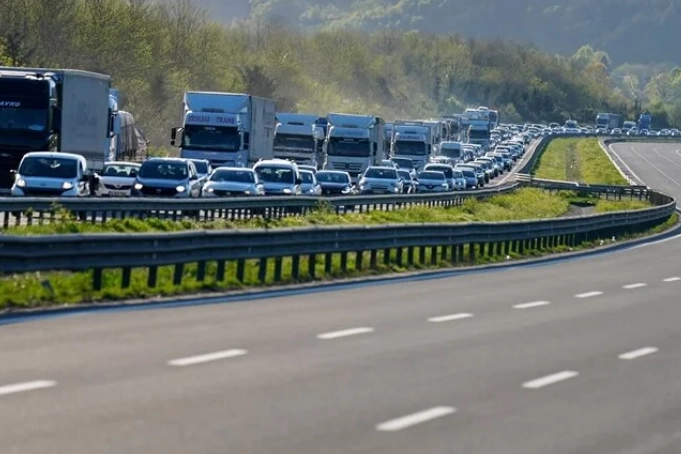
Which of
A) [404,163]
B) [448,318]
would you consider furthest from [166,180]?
[404,163]

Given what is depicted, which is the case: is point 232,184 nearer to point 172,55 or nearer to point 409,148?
point 409,148

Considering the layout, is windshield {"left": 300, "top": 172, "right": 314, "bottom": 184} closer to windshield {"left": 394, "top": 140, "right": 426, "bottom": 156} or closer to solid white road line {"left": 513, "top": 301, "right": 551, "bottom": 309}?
windshield {"left": 394, "top": 140, "right": 426, "bottom": 156}

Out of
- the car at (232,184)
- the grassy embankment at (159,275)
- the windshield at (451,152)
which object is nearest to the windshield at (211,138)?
the car at (232,184)

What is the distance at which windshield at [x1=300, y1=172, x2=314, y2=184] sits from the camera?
171ft

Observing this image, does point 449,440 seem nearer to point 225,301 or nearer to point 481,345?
point 481,345

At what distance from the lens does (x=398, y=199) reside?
168ft

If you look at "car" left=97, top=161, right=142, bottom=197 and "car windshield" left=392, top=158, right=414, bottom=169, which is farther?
"car windshield" left=392, top=158, right=414, bottom=169

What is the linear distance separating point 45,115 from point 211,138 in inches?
345

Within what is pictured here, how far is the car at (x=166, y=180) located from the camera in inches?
1668

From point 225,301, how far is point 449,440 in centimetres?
951

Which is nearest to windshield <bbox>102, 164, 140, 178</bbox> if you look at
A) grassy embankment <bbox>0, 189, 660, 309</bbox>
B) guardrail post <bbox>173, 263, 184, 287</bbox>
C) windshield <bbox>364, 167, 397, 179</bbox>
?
grassy embankment <bbox>0, 189, 660, 309</bbox>

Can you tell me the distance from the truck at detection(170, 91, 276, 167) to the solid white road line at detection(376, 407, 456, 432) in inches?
1478

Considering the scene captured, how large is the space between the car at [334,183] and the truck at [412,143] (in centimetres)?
2123

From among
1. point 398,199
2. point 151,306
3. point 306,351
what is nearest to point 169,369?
point 306,351
